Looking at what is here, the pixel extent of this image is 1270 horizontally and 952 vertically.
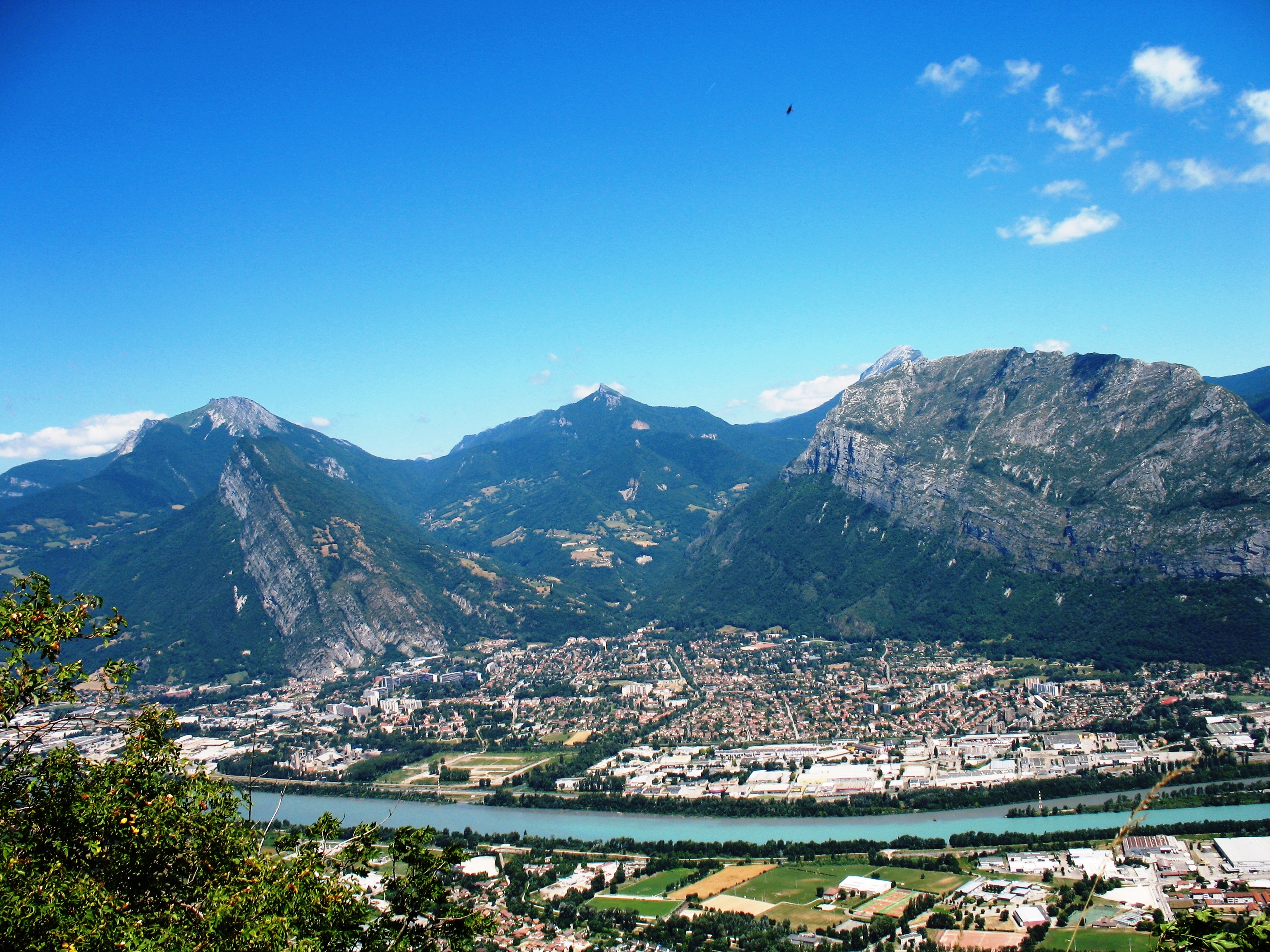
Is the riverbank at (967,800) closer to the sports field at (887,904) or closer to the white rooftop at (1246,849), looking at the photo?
the white rooftop at (1246,849)

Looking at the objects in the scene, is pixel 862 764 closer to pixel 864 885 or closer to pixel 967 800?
pixel 967 800

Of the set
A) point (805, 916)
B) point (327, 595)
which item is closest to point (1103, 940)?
point (805, 916)

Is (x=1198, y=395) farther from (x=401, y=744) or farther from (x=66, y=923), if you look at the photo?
(x=66, y=923)

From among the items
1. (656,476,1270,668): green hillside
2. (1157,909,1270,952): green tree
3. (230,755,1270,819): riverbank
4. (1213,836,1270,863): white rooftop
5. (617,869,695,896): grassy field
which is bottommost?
(230,755,1270,819): riverbank

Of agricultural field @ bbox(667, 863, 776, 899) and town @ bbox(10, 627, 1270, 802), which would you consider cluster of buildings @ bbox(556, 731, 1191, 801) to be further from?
agricultural field @ bbox(667, 863, 776, 899)

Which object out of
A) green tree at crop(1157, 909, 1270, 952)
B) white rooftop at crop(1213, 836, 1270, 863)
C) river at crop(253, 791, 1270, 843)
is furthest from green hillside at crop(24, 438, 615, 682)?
green tree at crop(1157, 909, 1270, 952)

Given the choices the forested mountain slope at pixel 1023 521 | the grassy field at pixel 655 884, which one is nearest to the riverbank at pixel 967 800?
the grassy field at pixel 655 884

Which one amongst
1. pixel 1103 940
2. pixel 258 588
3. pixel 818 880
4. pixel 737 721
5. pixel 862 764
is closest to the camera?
pixel 1103 940
